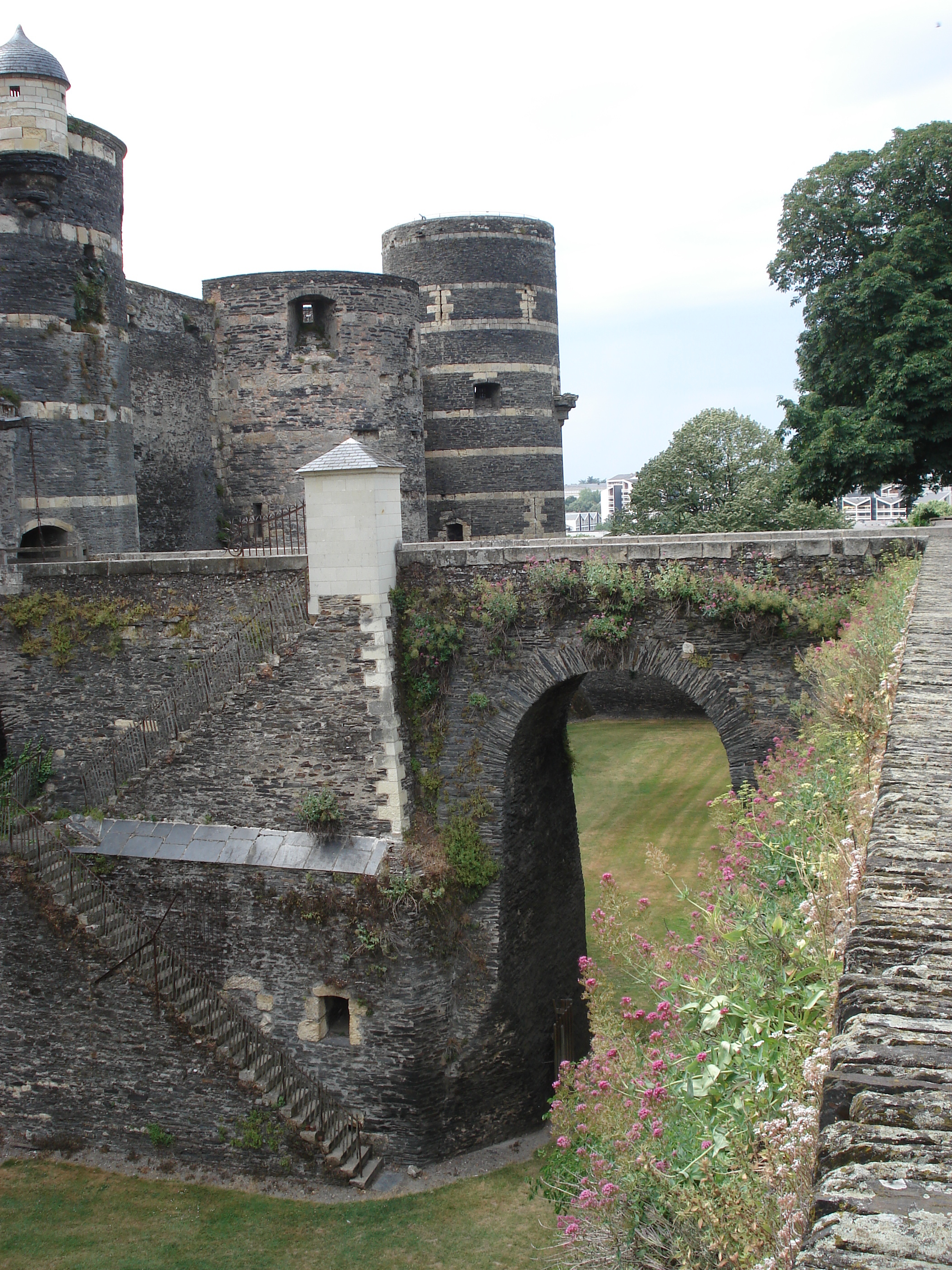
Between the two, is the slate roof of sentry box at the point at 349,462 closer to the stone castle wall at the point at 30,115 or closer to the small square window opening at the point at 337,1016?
the stone castle wall at the point at 30,115

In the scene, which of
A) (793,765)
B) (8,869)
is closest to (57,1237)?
(8,869)

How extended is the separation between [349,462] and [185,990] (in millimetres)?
6952

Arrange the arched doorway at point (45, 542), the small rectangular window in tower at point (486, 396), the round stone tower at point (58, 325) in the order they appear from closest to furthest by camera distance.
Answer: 1. the round stone tower at point (58, 325)
2. the arched doorway at point (45, 542)
3. the small rectangular window in tower at point (486, 396)

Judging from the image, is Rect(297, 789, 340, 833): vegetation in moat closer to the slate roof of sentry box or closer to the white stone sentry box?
the white stone sentry box

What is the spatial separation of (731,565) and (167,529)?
11.3 metres

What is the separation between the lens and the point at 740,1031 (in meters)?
4.43

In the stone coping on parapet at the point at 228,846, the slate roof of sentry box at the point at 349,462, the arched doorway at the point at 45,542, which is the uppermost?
the slate roof of sentry box at the point at 349,462

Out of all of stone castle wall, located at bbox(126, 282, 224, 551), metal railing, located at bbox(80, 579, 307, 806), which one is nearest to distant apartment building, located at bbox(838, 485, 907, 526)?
stone castle wall, located at bbox(126, 282, 224, 551)

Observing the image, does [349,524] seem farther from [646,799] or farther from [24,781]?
[646,799]

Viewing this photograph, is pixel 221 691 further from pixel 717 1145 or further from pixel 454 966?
pixel 717 1145

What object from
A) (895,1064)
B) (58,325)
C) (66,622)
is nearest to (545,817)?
(66,622)

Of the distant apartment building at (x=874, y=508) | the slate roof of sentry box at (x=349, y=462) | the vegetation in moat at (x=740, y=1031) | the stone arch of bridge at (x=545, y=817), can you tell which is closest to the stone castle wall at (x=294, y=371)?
the slate roof of sentry box at (x=349, y=462)

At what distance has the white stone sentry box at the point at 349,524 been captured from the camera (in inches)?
511

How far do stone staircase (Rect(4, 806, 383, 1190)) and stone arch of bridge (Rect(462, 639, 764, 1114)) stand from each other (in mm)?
2506
